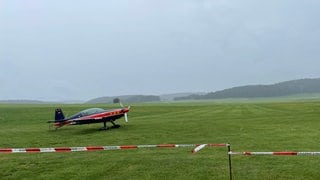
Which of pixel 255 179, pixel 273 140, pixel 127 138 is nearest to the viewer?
pixel 255 179

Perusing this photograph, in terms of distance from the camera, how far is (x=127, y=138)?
87.8ft

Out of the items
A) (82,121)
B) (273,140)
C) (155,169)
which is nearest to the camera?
(155,169)

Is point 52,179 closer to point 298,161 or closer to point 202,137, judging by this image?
point 298,161

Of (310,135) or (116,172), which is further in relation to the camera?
(310,135)

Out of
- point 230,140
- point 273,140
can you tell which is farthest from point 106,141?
point 273,140

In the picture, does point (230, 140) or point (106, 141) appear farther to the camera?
point (106, 141)

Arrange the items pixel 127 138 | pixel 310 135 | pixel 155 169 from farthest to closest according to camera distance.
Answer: pixel 127 138 → pixel 310 135 → pixel 155 169

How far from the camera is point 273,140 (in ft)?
74.8

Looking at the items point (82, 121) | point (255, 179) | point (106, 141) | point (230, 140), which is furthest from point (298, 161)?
point (82, 121)

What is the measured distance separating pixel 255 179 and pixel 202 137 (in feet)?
42.2

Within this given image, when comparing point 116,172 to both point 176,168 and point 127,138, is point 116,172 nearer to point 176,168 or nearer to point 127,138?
point 176,168

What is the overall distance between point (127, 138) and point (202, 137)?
443 centimetres

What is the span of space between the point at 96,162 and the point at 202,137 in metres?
10.5

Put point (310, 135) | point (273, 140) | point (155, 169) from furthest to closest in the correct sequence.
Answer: point (310, 135), point (273, 140), point (155, 169)
